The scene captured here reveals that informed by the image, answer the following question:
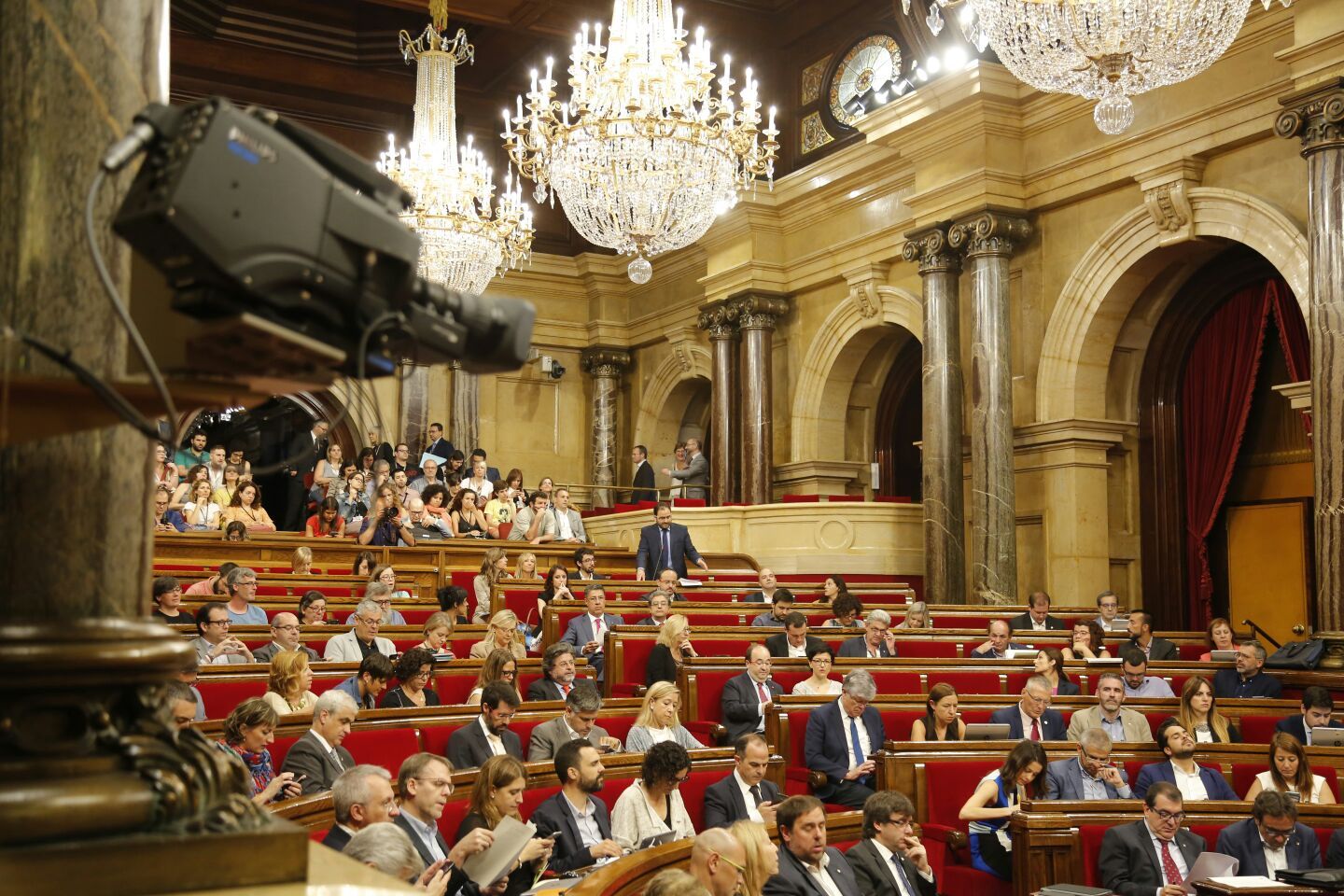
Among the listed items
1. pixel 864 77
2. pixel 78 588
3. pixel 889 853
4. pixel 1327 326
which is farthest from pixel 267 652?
pixel 864 77

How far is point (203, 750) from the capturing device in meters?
1.40

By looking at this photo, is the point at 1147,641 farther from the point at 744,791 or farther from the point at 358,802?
the point at 358,802

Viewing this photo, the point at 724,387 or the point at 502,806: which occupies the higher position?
the point at 724,387

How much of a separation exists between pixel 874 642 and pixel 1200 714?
2006mm

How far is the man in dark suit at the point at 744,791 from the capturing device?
4.87 meters

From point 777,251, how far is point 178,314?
13728 millimetres

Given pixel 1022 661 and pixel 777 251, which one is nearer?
pixel 1022 661

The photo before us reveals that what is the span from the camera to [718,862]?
11.5ft

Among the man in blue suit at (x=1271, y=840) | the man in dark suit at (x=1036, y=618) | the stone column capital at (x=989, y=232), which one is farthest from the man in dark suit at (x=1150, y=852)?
the stone column capital at (x=989, y=232)

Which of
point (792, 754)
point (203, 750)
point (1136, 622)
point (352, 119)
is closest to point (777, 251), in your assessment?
point (352, 119)

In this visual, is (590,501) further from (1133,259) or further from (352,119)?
(1133,259)

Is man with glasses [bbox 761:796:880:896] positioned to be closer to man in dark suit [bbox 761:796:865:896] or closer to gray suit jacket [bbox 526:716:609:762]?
man in dark suit [bbox 761:796:865:896]

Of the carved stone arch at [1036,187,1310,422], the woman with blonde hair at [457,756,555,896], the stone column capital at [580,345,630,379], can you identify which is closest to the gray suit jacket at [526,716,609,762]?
the woman with blonde hair at [457,756,555,896]

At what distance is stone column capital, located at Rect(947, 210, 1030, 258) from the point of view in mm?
11336
